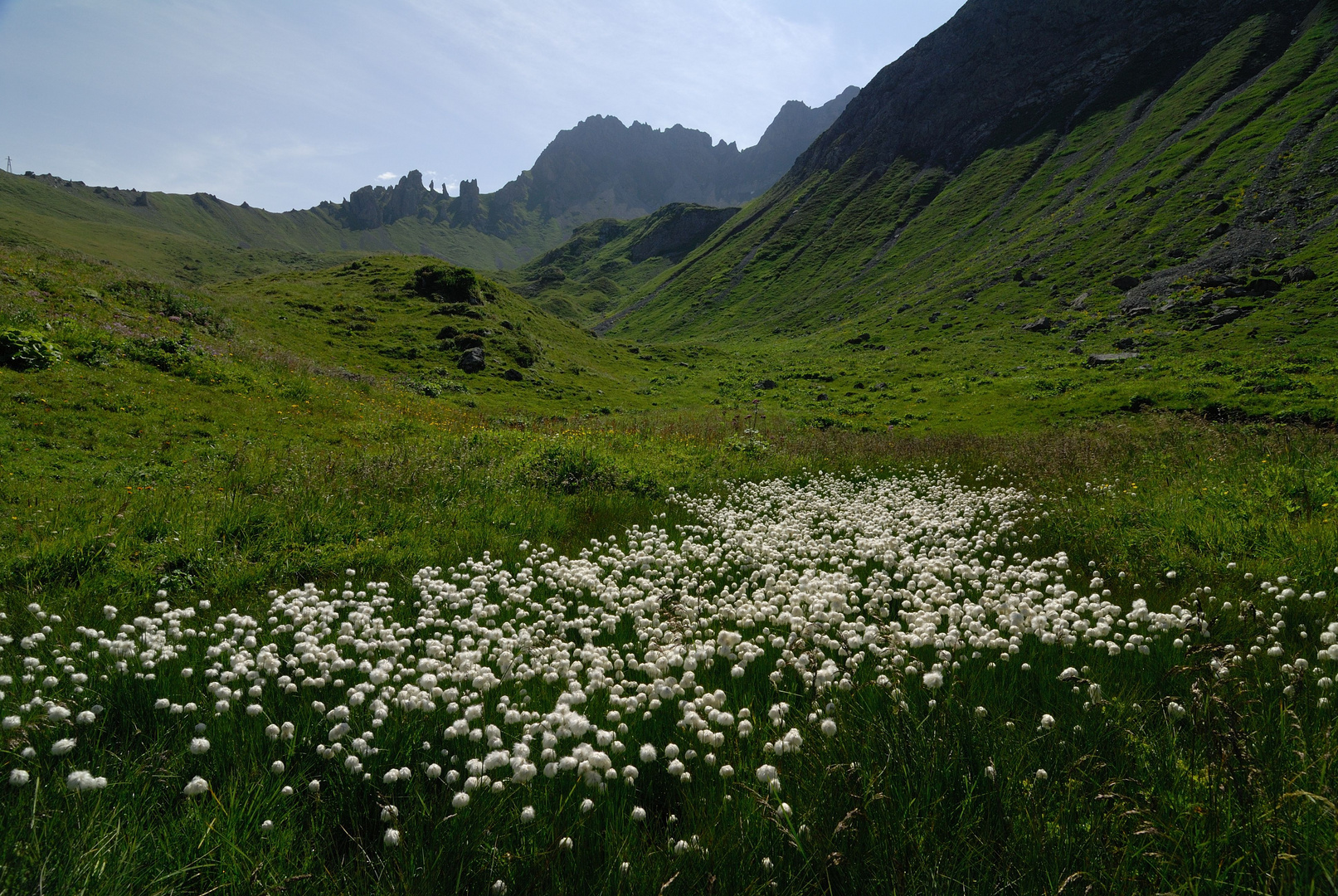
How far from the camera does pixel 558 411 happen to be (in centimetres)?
3838

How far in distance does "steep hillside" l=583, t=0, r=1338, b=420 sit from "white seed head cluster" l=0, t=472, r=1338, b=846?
31.0 metres

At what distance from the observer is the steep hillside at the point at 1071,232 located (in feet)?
149

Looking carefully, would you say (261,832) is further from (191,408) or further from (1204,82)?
(1204,82)

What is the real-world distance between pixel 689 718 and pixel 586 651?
1.68m

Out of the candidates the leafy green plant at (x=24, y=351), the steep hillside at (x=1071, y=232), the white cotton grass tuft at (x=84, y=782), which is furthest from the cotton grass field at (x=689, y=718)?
the steep hillside at (x=1071, y=232)

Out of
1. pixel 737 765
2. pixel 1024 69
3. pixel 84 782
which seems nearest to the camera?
pixel 84 782

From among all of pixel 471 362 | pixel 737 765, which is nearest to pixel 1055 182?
pixel 471 362

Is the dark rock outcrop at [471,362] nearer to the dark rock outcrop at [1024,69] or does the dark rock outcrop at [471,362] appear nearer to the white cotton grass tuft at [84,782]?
the white cotton grass tuft at [84,782]

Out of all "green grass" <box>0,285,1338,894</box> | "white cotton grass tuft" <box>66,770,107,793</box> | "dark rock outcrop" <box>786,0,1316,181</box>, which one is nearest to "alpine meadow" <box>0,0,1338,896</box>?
"green grass" <box>0,285,1338,894</box>

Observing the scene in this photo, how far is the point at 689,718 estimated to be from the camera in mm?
4168

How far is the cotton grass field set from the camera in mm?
2768

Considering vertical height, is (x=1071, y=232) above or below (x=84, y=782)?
above

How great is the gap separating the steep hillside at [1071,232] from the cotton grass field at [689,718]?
101 ft

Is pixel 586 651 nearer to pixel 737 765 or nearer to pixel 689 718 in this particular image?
pixel 689 718
